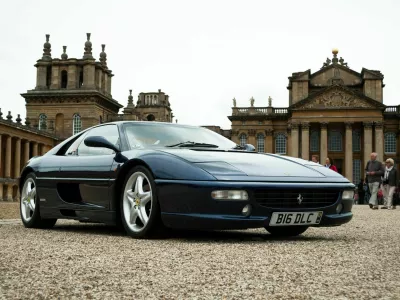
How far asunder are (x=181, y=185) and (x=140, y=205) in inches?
24.4

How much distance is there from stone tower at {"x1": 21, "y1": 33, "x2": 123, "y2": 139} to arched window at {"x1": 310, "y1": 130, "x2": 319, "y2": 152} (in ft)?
80.0

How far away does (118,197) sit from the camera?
658 cm

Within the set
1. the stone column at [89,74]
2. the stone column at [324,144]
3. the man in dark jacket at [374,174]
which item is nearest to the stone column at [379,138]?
the stone column at [324,144]

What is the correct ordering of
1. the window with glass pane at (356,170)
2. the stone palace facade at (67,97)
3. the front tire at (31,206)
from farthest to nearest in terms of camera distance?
1. the window with glass pane at (356,170)
2. the stone palace facade at (67,97)
3. the front tire at (31,206)

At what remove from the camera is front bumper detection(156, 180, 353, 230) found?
5.71 m

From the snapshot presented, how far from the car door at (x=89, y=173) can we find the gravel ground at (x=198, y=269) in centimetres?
79

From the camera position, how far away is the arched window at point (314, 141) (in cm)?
7475

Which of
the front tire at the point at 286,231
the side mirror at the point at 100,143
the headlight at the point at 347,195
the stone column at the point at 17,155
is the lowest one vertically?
the front tire at the point at 286,231

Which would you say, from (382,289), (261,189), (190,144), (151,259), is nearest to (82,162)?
(190,144)

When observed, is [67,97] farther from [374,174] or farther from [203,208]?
[203,208]

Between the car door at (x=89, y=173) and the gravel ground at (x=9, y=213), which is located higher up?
the car door at (x=89, y=173)

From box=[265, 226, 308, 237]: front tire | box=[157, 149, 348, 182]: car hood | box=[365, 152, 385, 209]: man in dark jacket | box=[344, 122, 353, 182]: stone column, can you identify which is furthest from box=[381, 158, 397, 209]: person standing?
box=[344, 122, 353, 182]: stone column

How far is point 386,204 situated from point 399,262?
1815 centimetres

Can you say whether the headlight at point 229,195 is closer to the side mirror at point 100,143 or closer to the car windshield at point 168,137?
the car windshield at point 168,137
